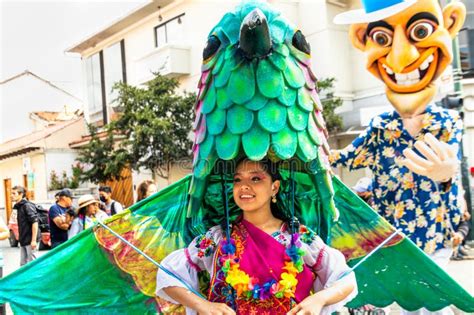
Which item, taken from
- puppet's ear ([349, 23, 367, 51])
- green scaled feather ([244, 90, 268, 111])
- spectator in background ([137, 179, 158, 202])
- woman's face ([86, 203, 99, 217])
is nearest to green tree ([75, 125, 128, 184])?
spectator in background ([137, 179, 158, 202])

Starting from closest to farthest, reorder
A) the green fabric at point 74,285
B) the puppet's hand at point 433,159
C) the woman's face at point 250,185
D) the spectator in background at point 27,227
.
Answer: the woman's face at point 250,185
the green fabric at point 74,285
the puppet's hand at point 433,159
the spectator in background at point 27,227

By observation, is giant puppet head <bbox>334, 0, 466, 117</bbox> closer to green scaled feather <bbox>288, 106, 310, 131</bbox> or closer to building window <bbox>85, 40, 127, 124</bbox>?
green scaled feather <bbox>288, 106, 310, 131</bbox>

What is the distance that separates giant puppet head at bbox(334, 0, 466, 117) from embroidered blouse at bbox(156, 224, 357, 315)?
5.19 ft

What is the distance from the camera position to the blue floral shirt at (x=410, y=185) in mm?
3584

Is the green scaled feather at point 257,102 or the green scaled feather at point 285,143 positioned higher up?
the green scaled feather at point 257,102

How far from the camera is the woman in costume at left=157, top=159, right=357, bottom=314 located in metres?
2.33

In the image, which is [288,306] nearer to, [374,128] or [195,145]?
[195,145]

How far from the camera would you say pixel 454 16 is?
3.85 m

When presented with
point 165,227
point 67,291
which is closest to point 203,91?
point 165,227

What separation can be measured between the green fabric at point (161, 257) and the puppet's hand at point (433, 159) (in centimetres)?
43

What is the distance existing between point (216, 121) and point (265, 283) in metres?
0.71

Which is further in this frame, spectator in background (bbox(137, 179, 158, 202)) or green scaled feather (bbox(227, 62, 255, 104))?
spectator in background (bbox(137, 179, 158, 202))

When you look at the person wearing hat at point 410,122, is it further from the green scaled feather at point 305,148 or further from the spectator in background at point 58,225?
the spectator in background at point 58,225

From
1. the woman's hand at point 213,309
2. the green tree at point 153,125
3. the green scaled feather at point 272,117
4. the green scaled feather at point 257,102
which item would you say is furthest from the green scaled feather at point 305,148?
the green tree at point 153,125
